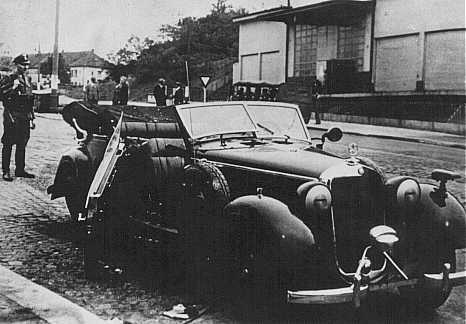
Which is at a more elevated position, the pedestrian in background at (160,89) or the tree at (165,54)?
the tree at (165,54)

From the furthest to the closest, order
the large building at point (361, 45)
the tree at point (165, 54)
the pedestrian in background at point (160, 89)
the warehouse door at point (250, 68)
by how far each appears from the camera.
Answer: the warehouse door at point (250, 68), the large building at point (361, 45), the pedestrian in background at point (160, 89), the tree at point (165, 54)

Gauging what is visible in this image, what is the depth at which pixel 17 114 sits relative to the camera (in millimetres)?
9203

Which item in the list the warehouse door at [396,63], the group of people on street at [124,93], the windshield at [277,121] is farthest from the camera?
the warehouse door at [396,63]

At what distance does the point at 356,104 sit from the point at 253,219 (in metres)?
19.5

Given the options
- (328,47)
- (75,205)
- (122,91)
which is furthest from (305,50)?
(75,205)

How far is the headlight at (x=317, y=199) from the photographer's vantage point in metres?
3.87

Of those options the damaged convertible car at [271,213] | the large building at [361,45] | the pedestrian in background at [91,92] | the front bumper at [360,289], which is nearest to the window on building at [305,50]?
the large building at [361,45]

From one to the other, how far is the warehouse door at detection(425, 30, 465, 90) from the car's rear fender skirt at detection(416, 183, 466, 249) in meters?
15.9

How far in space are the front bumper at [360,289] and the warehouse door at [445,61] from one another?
1625cm

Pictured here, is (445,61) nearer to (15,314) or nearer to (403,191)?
(403,191)

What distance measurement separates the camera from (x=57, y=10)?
5.07 metres

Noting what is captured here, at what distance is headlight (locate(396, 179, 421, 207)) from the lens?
419cm

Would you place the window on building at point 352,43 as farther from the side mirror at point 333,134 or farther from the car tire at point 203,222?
the car tire at point 203,222

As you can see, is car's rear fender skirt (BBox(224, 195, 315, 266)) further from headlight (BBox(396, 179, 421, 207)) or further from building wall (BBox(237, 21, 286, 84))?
building wall (BBox(237, 21, 286, 84))
